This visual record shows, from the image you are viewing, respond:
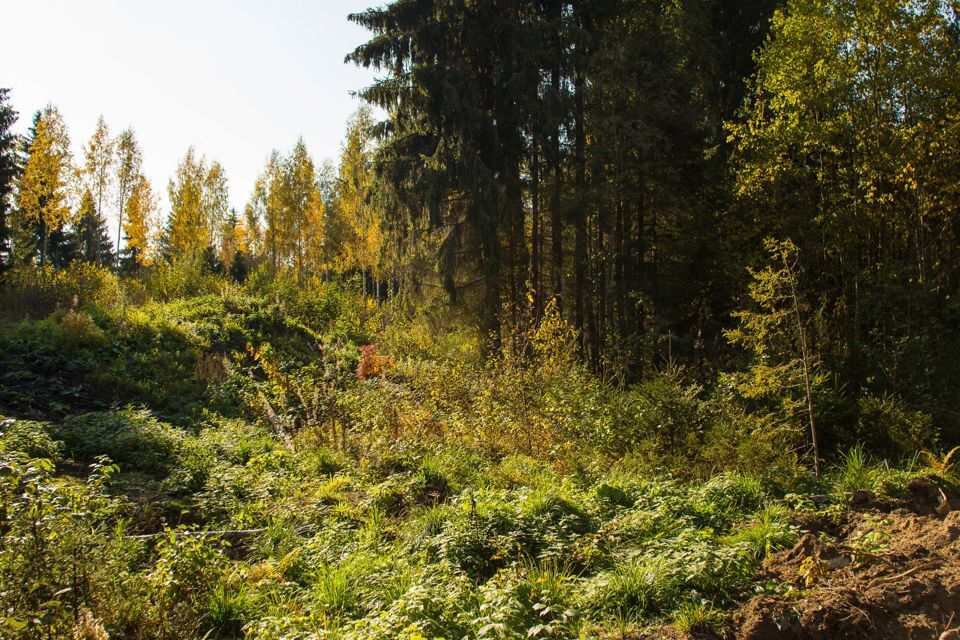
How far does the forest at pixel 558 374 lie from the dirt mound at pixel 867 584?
23mm

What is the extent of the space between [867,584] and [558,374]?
196 inches

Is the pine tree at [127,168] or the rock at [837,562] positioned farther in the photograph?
the pine tree at [127,168]

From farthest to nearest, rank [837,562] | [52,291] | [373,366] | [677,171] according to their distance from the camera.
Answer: [52,291]
[677,171]
[373,366]
[837,562]

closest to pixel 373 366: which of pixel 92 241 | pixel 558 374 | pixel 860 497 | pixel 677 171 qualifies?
pixel 558 374

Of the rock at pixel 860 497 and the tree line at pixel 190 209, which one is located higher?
the tree line at pixel 190 209

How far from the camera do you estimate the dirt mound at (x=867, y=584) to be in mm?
3602

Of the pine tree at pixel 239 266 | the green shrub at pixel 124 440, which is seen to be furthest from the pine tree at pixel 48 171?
the green shrub at pixel 124 440

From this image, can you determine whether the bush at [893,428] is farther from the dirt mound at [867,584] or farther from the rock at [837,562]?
Result: the rock at [837,562]

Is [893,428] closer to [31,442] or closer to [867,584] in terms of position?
[867,584]

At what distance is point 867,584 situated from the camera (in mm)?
3986

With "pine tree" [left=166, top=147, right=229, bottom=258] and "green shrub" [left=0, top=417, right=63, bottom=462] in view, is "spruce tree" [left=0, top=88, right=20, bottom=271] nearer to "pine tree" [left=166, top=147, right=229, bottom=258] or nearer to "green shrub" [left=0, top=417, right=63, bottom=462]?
"pine tree" [left=166, top=147, right=229, bottom=258]

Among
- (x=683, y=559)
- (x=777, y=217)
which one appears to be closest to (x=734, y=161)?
(x=777, y=217)

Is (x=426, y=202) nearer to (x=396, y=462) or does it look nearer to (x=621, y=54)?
(x=621, y=54)

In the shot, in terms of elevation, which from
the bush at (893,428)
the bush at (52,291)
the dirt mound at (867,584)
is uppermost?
the bush at (52,291)
